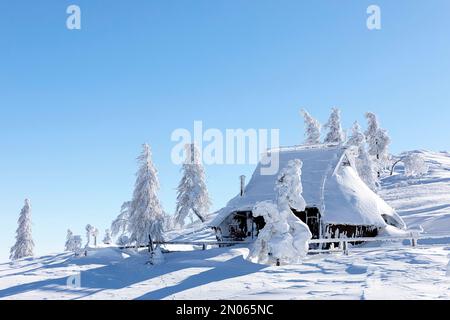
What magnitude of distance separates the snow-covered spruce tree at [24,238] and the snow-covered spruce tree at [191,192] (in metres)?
20.8

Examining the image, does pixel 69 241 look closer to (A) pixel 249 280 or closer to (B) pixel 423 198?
(B) pixel 423 198

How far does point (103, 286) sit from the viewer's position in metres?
17.2

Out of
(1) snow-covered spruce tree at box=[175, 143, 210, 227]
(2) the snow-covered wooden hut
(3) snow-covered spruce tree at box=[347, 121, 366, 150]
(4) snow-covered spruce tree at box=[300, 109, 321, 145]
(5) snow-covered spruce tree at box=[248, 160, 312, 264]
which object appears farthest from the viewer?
(4) snow-covered spruce tree at box=[300, 109, 321, 145]

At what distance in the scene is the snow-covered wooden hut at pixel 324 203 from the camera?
32656mm

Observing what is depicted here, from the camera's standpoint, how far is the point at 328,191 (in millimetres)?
34656

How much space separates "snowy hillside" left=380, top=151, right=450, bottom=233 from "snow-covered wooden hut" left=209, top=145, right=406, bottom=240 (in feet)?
37.3

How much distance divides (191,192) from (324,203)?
25.1 metres

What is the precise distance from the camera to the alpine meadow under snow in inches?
603

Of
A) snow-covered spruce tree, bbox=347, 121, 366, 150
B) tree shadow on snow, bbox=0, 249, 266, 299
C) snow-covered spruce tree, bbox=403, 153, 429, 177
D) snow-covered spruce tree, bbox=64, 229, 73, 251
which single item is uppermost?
snow-covered spruce tree, bbox=347, 121, 366, 150

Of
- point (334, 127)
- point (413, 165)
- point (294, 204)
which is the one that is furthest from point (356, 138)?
point (294, 204)

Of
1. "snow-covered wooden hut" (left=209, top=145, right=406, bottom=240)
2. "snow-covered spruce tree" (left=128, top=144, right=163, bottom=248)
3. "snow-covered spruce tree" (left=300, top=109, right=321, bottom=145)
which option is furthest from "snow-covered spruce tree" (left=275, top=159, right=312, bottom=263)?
"snow-covered spruce tree" (left=300, top=109, right=321, bottom=145)

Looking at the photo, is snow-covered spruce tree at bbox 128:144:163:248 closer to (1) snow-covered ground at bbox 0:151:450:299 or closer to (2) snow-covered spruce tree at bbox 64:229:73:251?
(1) snow-covered ground at bbox 0:151:450:299

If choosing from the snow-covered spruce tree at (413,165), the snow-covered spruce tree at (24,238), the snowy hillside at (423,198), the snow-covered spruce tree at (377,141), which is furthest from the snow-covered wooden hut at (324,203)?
the snow-covered spruce tree at (413,165)

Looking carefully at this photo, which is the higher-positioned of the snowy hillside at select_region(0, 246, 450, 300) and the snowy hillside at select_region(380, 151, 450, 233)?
the snowy hillside at select_region(380, 151, 450, 233)
